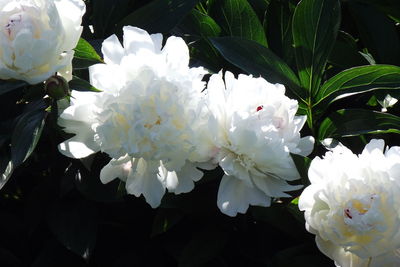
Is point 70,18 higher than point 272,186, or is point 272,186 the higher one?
point 70,18

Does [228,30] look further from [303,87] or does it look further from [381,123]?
[381,123]

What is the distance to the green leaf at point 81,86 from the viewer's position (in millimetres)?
901

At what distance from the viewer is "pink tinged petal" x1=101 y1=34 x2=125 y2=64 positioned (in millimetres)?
876

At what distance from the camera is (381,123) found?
997 millimetres

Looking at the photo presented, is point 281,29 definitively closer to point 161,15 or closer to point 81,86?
point 161,15

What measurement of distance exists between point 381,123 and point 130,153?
1.35ft

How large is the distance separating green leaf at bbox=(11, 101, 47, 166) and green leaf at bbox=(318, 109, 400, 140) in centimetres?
44

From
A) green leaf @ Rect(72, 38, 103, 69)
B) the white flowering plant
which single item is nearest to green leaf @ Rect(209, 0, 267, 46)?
the white flowering plant

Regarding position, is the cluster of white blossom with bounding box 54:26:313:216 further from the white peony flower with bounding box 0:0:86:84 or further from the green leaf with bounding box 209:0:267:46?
the green leaf with bounding box 209:0:267:46

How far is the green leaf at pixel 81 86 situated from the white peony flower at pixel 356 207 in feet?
1.04

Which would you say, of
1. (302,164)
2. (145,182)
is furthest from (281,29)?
(145,182)

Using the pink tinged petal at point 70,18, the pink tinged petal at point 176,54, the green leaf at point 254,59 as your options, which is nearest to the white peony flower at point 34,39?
the pink tinged petal at point 70,18

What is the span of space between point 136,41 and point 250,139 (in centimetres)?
21

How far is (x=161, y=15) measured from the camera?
1.06 metres
